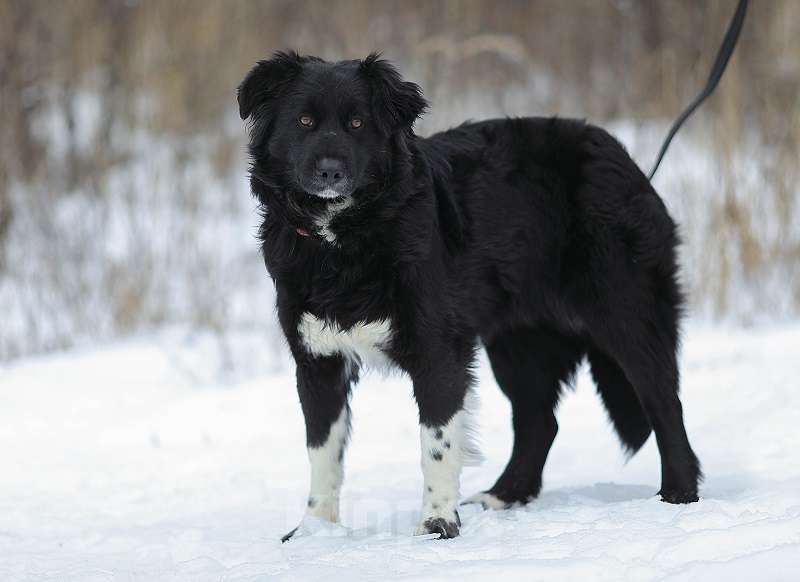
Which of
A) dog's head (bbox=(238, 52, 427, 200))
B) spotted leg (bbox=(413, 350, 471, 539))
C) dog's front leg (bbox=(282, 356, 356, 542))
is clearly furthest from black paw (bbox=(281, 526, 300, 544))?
dog's head (bbox=(238, 52, 427, 200))

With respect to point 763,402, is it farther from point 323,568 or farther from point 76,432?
point 76,432

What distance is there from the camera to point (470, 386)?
10.9 feet

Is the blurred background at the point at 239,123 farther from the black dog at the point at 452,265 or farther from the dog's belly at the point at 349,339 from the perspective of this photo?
the dog's belly at the point at 349,339

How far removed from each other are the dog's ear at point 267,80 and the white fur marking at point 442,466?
1.16 metres

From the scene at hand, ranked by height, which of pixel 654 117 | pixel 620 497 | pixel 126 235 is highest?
pixel 654 117

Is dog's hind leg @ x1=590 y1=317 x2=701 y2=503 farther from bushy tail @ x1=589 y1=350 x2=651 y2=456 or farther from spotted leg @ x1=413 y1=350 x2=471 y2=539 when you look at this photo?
spotted leg @ x1=413 y1=350 x2=471 y2=539

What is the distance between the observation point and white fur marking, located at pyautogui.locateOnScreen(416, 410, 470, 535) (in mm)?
3232

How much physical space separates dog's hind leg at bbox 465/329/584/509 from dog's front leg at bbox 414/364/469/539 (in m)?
0.71

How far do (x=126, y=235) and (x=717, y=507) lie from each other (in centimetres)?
586

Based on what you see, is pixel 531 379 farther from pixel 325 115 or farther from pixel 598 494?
pixel 325 115

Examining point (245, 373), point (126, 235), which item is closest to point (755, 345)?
point (245, 373)

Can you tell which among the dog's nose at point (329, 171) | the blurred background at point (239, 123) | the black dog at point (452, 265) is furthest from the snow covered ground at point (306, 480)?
the dog's nose at point (329, 171)

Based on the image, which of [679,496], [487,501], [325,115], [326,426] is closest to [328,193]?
[325,115]

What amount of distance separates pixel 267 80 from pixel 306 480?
1.85m
